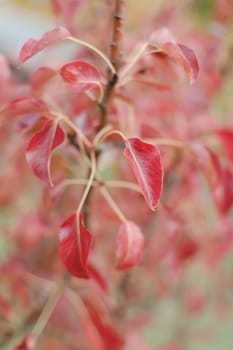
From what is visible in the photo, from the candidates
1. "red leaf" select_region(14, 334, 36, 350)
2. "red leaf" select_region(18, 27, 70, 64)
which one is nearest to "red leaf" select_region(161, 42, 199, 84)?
"red leaf" select_region(18, 27, 70, 64)

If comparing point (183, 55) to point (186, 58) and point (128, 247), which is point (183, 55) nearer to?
point (186, 58)

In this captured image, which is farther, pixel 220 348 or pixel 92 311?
pixel 220 348

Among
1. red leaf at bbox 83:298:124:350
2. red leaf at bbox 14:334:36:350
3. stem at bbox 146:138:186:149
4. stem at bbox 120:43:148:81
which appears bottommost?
red leaf at bbox 83:298:124:350

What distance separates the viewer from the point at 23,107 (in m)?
0.69

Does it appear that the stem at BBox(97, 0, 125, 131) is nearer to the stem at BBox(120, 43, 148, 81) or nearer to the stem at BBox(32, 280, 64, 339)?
the stem at BBox(120, 43, 148, 81)

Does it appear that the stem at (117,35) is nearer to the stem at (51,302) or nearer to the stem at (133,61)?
the stem at (133,61)

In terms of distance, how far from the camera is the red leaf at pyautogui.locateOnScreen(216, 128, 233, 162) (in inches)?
36.0

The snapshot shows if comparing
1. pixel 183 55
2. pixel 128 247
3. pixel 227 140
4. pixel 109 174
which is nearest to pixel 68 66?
pixel 183 55

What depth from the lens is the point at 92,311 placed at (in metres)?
0.93

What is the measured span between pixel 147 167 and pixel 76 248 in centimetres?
12

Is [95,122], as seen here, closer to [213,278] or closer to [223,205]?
[223,205]

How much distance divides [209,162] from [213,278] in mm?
1195

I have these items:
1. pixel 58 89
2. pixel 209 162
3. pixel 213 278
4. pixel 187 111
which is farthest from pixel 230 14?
pixel 213 278

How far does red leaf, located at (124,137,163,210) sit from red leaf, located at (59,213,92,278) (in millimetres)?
97
